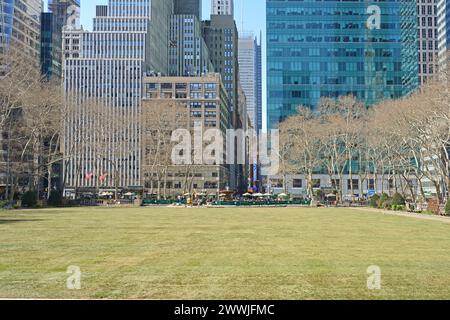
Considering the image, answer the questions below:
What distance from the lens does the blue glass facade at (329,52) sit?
445ft

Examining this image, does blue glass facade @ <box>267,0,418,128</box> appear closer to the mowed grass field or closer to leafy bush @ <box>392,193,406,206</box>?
leafy bush @ <box>392,193,406,206</box>

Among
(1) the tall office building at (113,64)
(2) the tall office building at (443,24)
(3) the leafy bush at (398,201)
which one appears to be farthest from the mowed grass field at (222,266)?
(2) the tall office building at (443,24)

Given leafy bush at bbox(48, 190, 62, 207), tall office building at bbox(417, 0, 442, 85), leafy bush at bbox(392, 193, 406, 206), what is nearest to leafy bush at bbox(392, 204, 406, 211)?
leafy bush at bbox(392, 193, 406, 206)

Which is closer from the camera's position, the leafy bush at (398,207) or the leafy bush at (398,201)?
the leafy bush at (398,207)

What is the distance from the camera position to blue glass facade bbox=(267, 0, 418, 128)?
13575 centimetres

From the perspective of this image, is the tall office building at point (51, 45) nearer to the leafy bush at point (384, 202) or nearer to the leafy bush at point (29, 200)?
the leafy bush at point (29, 200)

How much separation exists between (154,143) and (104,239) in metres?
68.2

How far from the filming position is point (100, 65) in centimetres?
16425

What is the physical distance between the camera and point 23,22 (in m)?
134

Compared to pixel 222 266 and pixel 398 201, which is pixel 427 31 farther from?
pixel 222 266

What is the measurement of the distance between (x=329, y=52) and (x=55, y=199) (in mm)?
90088

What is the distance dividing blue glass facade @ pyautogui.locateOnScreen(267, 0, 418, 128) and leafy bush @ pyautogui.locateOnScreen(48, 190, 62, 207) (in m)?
74.2

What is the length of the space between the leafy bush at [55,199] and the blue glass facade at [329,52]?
7422cm
